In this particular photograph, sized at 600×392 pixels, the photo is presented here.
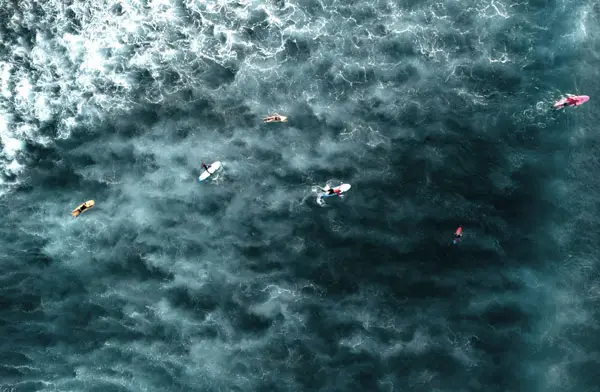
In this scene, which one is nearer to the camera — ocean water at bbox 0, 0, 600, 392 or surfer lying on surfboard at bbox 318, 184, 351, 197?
ocean water at bbox 0, 0, 600, 392

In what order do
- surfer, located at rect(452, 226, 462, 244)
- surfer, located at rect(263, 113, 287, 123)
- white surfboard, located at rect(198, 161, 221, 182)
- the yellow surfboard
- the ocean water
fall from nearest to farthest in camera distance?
the ocean water
surfer, located at rect(452, 226, 462, 244)
white surfboard, located at rect(198, 161, 221, 182)
surfer, located at rect(263, 113, 287, 123)
the yellow surfboard

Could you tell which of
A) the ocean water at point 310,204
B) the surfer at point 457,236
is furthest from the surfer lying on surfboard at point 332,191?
the surfer at point 457,236

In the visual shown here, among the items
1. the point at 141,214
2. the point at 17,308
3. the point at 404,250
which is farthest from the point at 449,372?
the point at 17,308

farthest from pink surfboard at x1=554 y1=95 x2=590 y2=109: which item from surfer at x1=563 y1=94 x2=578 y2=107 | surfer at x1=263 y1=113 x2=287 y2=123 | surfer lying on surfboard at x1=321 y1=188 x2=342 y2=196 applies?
surfer at x1=263 y1=113 x2=287 y2=123

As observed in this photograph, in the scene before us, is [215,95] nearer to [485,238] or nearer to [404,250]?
[404,250]

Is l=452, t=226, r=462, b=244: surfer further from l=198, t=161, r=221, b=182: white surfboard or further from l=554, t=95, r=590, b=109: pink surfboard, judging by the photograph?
l=198, t=161, r=221, b=182: white surfboard


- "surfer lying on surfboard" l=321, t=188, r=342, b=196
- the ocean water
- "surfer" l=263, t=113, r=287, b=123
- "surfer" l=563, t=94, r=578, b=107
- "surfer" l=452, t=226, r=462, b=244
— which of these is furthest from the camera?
"surfer" l=263, t=113, r=287, b=123
